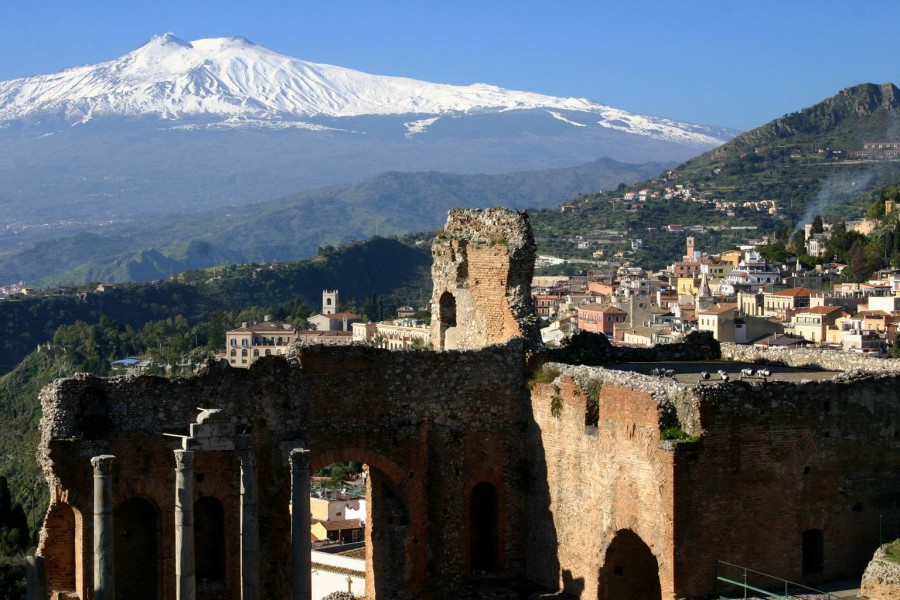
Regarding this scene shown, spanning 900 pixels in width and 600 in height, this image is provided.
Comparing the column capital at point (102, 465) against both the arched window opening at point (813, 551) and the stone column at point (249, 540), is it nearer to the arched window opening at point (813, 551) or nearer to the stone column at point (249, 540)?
the stone column at point (249, 540)

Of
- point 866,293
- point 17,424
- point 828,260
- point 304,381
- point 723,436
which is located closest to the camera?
point 723,436

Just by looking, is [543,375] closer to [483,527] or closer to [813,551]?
[483,527]

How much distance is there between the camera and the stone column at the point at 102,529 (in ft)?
71.5

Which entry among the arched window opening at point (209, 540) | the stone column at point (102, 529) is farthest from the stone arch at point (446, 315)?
the stone column at point (102, 529)

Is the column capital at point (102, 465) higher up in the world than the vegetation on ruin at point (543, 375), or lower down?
lower down

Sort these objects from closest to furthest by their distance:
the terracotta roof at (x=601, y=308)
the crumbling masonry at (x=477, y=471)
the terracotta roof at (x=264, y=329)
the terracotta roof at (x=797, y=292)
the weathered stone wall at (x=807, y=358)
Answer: the crumbling masonry at (x=477, y=471) → the weathered stone wall at (x=807, y=358) → the terracotta roof at (x=264, y=329) → the terracotta roof at (x=797, y=292) → the terracotta roof at (x=601, y=308)

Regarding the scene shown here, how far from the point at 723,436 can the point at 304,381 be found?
6708mm

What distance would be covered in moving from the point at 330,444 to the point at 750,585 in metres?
6.95

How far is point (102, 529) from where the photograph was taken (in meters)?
21.8

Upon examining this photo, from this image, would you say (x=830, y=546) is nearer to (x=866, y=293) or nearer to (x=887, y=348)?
(x=887, y=348)

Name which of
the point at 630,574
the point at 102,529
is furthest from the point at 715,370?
the point at 102,529

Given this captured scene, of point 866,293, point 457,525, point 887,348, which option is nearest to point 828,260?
point 866,293

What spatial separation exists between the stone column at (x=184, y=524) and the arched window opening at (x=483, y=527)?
628cm

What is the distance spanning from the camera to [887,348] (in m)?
93.5
